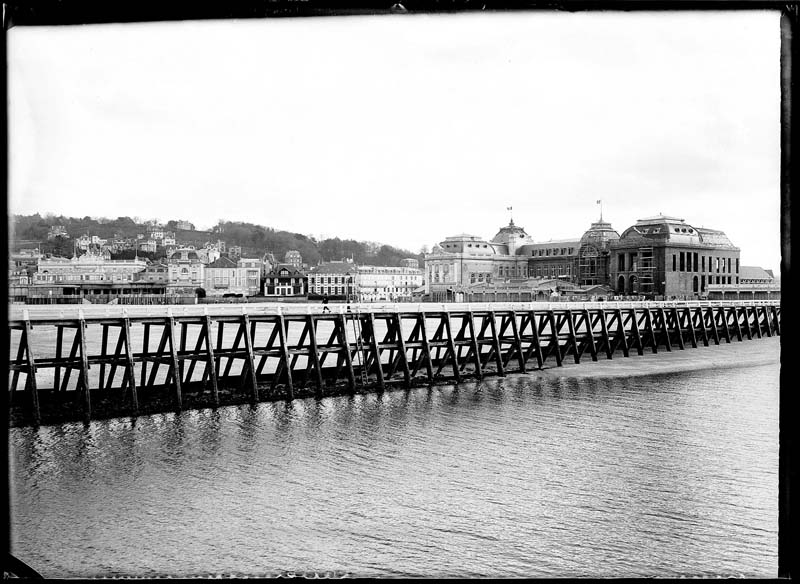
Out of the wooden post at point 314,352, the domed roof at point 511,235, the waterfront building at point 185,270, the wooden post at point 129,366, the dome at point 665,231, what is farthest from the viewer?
the wooden post at point 314,352

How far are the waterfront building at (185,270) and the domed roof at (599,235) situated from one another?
869 cm

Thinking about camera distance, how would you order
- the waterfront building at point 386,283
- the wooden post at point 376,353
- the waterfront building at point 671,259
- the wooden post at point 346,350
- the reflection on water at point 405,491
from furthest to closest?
1. the wooden post at point 376,353
2. the wooden post at point 346,350
3. the waterfront building at point 386,283
4. the waterfront building at point 671,259
5. the reflection on water at point 405,491

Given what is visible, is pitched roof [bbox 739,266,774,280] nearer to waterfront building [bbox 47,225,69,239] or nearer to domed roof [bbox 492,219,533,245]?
domed roof [bbox 492,219,533,245]

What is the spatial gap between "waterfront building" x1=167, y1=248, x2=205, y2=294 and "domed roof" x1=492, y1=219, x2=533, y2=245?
7006 millimetres

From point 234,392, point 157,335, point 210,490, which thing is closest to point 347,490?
point 210,490

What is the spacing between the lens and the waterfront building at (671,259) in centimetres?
1270

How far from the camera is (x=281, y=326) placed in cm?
1947

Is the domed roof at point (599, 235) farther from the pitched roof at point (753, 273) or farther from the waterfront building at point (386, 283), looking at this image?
the waterfront building at point (386, 283)

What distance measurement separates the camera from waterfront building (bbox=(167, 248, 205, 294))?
1692 centimetres

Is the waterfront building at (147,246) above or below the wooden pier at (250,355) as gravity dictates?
above

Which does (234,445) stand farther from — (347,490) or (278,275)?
(278,275)

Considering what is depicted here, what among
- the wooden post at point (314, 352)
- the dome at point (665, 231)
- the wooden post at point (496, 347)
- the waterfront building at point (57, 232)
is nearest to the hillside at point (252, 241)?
the waterfront building at point (57, 232)

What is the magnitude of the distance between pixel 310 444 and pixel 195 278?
24.4ft

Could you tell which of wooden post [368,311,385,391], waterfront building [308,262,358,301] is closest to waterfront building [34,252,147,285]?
waterfront building [308,262,358,301]
